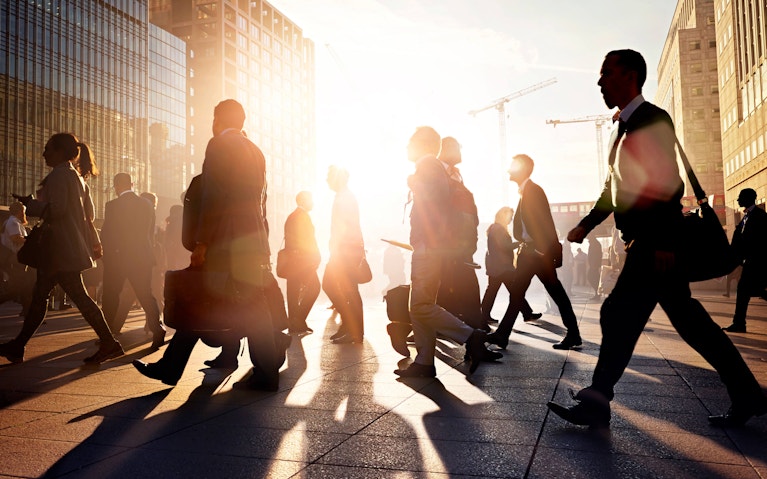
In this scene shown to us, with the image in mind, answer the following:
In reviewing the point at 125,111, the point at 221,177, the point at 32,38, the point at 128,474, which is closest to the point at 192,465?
the point at 128,474

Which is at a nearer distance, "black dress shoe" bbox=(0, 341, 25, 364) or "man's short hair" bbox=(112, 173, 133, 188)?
"black dress shoe" bbox=(0, 341, 25, 364)

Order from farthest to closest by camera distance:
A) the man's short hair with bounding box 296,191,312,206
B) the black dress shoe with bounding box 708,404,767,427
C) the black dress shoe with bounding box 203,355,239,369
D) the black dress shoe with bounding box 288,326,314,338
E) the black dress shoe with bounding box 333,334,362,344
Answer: the man's short hair with bounding box 296,191,312,206 → the black dress shoe with bounding box 288,326,314,338 → the black dress shoe with bounding box 333,334,362,344 → the black dress shoe with bounding box 203,355,239,369 → the black dress shoe with bounding box 708,404,767,427

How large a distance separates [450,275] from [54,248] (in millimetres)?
Result: 3359

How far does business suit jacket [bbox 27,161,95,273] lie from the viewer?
5938 mm

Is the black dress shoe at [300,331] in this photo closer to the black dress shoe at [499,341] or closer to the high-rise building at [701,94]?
the black dress shoe at [499,341]

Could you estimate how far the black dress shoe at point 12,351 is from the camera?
5.90 metres

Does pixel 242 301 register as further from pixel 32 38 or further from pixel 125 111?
pixel 125 111

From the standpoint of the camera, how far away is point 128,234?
295 inches

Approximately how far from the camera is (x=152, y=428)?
350 centimetres

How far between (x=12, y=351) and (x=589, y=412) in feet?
15.9

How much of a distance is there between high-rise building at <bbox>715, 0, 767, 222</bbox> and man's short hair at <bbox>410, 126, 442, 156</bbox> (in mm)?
40739

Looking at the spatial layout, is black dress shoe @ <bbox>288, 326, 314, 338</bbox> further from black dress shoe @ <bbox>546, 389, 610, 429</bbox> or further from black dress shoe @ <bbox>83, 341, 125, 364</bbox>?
black dress shoe @ <bbox>546, 389, 610, 429</bbox>

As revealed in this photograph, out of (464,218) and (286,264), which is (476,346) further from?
(286,264)

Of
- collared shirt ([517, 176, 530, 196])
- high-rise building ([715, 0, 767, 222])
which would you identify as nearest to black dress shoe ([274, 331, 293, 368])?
collared shirt ([517, 176, 530, 196])
